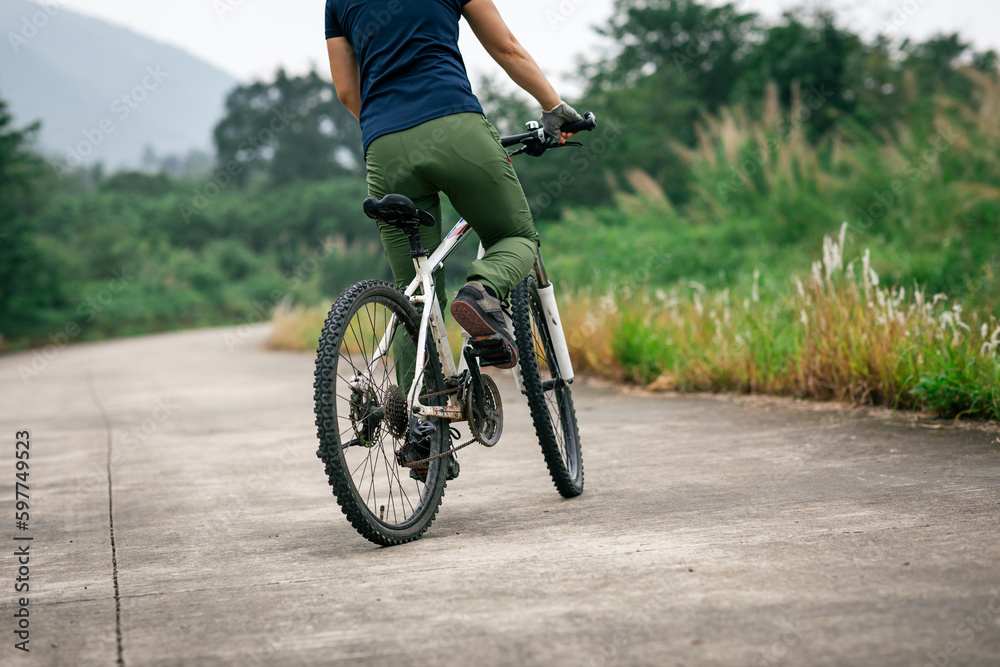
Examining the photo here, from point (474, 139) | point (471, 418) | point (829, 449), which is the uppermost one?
point (474, 139)

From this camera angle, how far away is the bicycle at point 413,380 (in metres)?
2.68

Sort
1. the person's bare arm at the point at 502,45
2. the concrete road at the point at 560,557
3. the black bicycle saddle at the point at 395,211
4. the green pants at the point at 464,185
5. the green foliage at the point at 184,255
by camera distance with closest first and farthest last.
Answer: the concrete road at the point at 560,557
the black bicycle saddle at the point at 395,211
the green pants at the point at 464,185
the person's bare arm at the point at 502,45
the green foliage at the point at 184,255

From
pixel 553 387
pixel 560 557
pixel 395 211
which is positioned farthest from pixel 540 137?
pixel 560 557

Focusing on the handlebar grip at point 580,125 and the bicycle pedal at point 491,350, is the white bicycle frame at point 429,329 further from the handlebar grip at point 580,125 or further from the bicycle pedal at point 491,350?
the handlebar grip at point 580,125

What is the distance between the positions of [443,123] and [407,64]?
23 centimetres

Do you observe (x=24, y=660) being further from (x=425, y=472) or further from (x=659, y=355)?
(x=659, y=355)

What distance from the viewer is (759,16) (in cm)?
2691

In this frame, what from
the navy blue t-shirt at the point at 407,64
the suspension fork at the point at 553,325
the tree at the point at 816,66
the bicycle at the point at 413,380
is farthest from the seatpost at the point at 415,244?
the tree at the point at 816,66

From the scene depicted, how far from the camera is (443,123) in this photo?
2.90 metres

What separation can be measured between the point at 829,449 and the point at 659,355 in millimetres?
2651

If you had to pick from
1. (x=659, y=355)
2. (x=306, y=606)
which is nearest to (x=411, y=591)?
(x=306, y=606)

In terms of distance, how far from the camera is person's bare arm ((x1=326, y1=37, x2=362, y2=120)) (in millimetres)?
3197

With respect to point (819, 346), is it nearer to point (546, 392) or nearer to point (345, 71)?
point (546, 392)

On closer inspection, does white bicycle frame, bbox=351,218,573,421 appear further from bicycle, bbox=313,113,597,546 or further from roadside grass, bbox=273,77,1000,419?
roadside grass, bbox=273,77,1000,419
